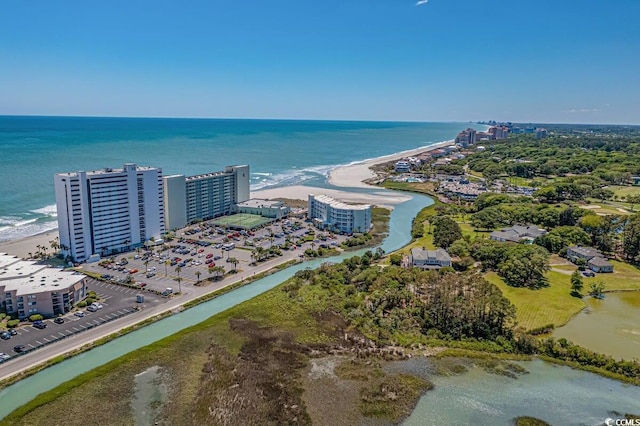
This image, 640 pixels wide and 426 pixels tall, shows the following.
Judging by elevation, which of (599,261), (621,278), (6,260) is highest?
(6,260)

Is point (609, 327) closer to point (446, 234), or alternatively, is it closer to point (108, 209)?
point (446, 234)

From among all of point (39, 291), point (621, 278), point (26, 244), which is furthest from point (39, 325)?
point (621, 278)

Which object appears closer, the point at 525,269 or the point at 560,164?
the point at 525,269

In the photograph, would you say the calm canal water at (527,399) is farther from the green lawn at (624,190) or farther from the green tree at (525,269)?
the green lawn at (624,190)

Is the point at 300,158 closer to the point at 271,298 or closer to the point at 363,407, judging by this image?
the point at 271,298

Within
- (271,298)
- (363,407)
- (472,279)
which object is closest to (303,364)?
(363,407)

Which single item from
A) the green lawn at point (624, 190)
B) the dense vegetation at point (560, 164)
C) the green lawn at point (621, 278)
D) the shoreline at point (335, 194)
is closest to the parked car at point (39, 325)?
the shoreline at point (335, 194)

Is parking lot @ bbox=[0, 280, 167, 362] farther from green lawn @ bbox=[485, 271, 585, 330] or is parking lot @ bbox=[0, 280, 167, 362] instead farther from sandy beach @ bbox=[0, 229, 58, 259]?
green lawn @ bbox=[485, 271, 585, 330]
